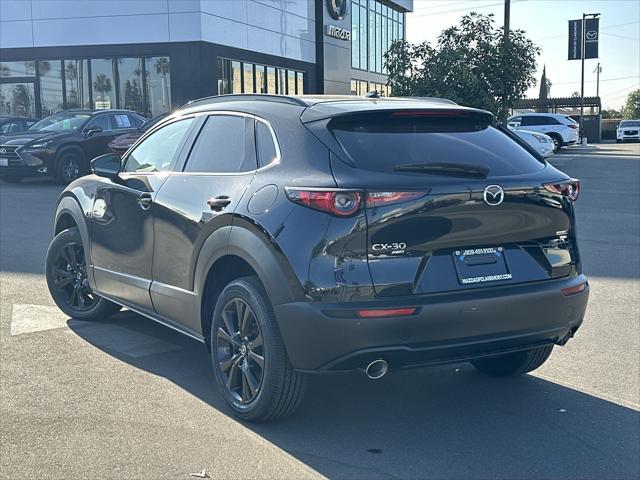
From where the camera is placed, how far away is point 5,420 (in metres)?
4.41

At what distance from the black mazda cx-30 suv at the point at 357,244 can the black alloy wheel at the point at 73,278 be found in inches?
63.0

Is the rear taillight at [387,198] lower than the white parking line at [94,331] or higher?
higher

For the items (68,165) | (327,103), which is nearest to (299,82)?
(68,165)

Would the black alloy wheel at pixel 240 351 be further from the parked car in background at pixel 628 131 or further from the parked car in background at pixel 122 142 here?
the parked car in background at pixel 628 131

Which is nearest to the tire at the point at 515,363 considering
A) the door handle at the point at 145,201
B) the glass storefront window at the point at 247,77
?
the door handle at the point at 145,201

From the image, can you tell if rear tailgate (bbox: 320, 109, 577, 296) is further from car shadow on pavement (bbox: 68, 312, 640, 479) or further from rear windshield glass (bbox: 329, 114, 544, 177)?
car shadow on pavement (bbox: 68, 312, 640, 479)

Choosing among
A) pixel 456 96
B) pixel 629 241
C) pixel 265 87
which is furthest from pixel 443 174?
pixel 265 87

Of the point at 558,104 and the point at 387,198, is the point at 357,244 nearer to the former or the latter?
the point at 387,198

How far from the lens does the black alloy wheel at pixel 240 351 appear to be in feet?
14.1

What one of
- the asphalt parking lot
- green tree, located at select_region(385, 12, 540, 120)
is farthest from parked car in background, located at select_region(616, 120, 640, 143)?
the asphalt parking lot

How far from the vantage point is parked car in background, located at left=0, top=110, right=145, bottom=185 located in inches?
698

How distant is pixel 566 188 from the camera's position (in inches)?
174

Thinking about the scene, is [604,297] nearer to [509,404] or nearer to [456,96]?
[509,404]

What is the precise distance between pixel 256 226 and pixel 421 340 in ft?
3.41
